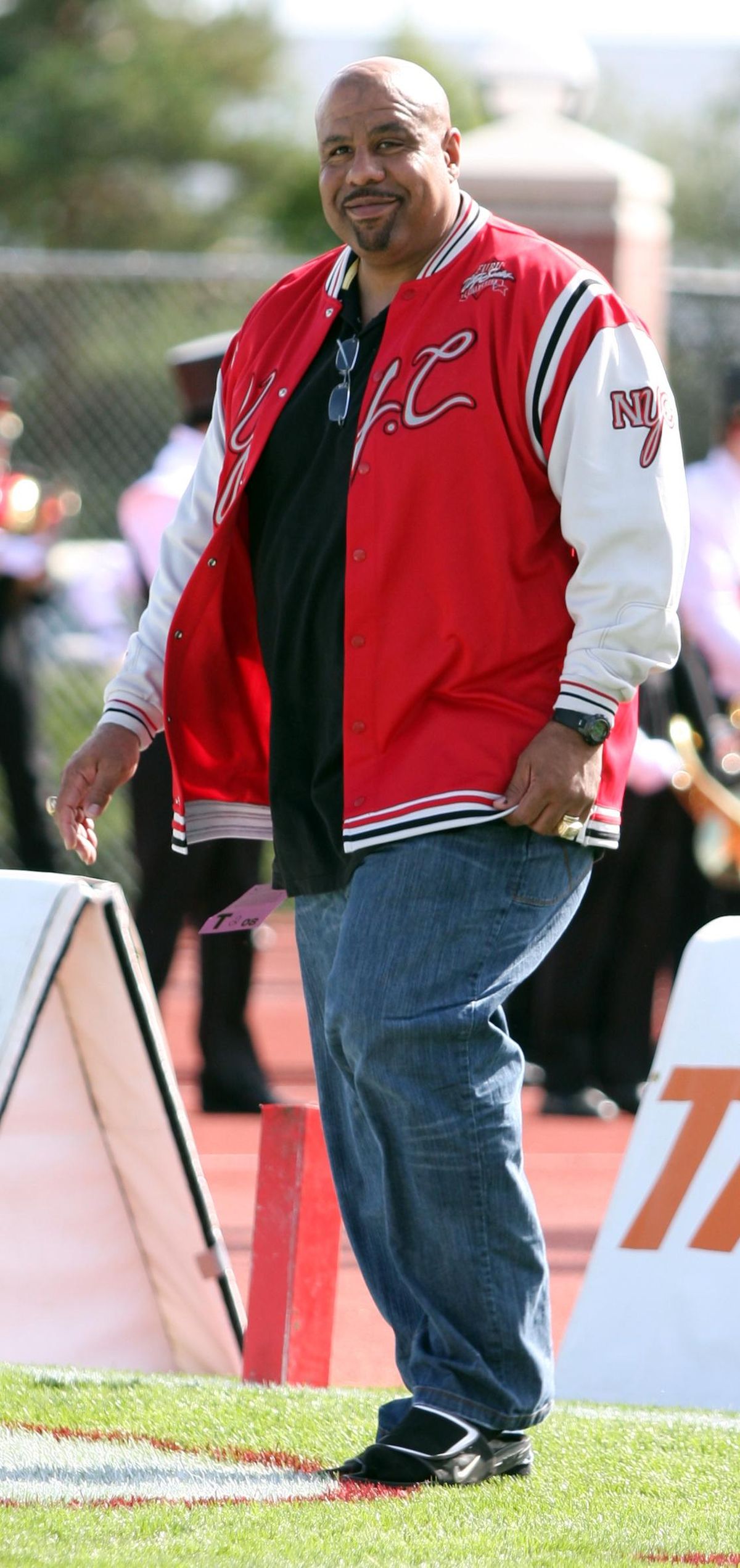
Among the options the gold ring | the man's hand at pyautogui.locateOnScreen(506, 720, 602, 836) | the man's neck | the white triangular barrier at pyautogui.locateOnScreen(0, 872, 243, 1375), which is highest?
the man's neck

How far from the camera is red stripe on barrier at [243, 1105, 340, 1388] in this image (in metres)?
4.11

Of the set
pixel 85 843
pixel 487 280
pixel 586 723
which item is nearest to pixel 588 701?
pixel 586 723

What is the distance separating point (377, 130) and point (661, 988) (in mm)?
8147

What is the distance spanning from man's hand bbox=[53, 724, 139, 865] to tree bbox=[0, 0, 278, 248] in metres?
29.7

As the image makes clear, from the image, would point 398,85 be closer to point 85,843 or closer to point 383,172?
point 383,172

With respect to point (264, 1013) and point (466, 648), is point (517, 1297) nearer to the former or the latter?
point (466, 648)

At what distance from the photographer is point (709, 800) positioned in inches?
316

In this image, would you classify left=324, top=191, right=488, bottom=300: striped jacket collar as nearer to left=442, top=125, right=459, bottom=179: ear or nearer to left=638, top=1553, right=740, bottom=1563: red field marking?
left=442, top=125, right=459, bottom=179: ear

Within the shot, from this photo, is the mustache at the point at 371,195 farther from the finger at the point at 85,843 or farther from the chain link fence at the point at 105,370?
the chain link fence at the point at 105,370

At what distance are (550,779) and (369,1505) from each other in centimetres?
96

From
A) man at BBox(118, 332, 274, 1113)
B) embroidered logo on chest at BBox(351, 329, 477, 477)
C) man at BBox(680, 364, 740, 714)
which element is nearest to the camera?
embroidered logo on chest at BBox(351, 329, 477, 477)

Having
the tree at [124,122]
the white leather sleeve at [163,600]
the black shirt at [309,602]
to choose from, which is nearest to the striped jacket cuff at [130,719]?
the white leather sleeve at [163,600]

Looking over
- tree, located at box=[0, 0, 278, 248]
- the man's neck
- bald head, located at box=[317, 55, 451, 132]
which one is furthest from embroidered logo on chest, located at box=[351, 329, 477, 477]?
tree, located at box=[0, 0, 278, 248]

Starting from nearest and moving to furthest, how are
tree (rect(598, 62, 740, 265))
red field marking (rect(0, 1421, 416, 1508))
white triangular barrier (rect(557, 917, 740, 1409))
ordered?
1. red field marking (rect(0, 1421, 416, 1508))
2. white triangular barrier (rect(557, 917, 740, 1409))
3. tree (rect(598, 62, 740, 265))
